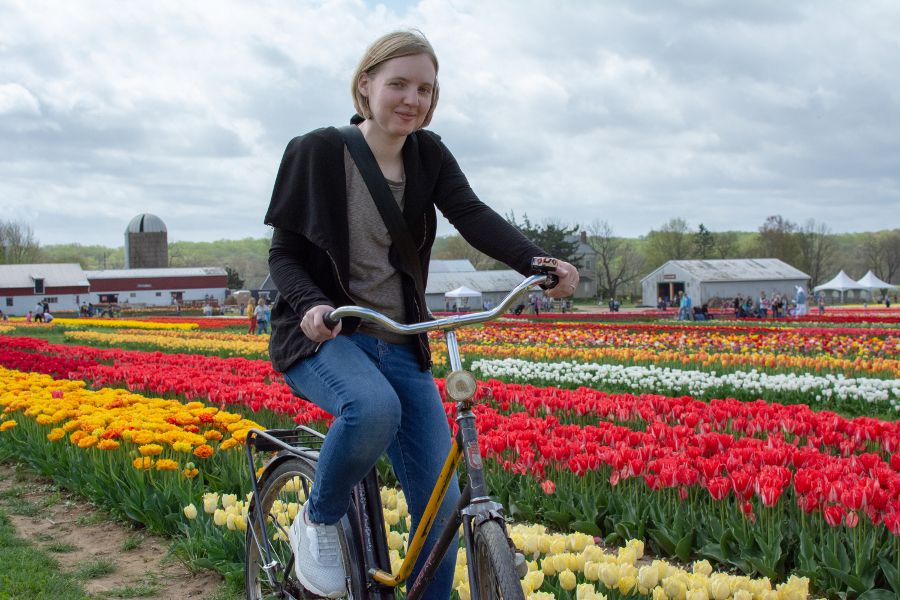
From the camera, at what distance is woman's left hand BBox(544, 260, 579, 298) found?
2.32 metres

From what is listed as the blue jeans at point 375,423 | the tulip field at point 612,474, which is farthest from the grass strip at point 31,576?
the blue jeans at point 375,423

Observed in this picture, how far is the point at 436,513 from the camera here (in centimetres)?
237

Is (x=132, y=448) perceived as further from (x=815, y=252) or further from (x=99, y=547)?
(x=815, y=252)

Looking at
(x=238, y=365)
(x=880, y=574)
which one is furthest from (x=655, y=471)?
(x=238, y=365)

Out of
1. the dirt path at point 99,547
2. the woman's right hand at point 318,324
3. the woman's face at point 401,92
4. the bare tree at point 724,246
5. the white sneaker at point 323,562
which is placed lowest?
the dirt path at point 99,547

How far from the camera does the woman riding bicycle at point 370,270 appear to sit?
2.42m

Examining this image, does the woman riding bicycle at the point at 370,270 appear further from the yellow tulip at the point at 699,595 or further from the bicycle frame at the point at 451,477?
the yellow tulip at the point at 699,595

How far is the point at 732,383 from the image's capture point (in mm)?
9969

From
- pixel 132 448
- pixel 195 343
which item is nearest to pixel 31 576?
pixel 132 448

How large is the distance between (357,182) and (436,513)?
0.99m

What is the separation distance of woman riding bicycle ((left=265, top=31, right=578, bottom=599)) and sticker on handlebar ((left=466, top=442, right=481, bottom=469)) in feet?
1.06

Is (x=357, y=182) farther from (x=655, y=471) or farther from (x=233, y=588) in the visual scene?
(x=655, y=471)

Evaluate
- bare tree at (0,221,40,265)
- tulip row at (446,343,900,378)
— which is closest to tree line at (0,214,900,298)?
bare tree at (0,221,40,265)

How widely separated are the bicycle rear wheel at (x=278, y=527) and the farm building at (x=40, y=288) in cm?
7256
